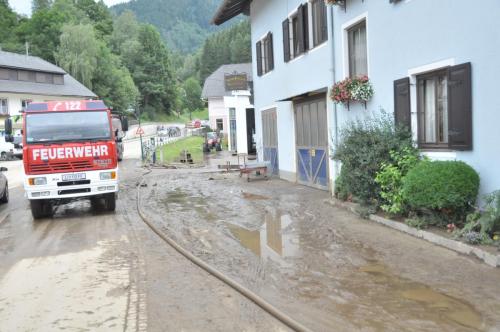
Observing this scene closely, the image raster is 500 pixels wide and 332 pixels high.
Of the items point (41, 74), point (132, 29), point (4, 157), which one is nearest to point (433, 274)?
point (4, 157)

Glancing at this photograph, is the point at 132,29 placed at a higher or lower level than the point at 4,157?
higher

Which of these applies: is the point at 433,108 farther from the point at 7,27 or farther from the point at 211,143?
the point at 7,27

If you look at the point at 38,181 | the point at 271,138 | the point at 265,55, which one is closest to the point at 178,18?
the point at 265,55

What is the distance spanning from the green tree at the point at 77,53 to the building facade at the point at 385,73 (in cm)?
6050

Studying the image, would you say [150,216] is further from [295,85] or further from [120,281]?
[295,85]

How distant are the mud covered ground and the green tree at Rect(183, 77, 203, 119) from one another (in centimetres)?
11816

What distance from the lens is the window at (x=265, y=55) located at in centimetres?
1966

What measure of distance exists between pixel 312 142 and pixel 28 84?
53.4 metres

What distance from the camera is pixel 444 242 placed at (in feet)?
25.3

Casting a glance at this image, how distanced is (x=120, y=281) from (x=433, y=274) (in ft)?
12.9

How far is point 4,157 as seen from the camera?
39938 millimetres

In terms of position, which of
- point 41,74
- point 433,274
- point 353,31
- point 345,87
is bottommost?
point 433,274

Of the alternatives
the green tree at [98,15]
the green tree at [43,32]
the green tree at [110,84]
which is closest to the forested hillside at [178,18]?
the green tree at [98,15]

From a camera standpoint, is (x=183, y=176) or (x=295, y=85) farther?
(x=183, y=176)
